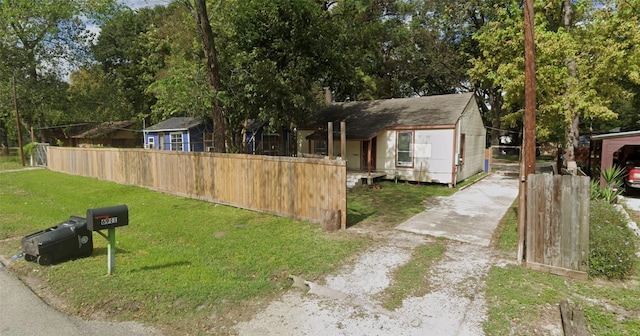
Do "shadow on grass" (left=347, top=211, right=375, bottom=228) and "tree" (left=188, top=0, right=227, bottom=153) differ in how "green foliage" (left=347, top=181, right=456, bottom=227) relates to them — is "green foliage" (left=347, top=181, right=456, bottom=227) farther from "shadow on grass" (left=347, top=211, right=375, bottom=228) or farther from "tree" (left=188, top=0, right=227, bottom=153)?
"tree" (left=188, top=0, right=227, bottom=153)

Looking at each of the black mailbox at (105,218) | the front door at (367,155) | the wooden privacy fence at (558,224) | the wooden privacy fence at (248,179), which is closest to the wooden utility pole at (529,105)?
the wooden privacy fence at (558,224)

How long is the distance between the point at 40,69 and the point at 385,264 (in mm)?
36800

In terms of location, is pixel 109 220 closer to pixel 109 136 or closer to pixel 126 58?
pixel 126 58

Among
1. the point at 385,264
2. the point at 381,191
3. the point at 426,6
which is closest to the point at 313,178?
the point at 385,264

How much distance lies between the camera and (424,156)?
14.9m

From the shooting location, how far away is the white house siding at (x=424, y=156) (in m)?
14.3

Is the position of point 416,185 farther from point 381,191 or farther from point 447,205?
point 447,205

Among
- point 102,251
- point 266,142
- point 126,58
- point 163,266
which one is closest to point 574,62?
point 163,266

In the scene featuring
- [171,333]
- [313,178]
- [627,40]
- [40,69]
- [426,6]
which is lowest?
[171,333]

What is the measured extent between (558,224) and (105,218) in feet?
21.1

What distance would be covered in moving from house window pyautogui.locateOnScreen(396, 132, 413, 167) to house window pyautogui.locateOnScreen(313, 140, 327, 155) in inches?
169

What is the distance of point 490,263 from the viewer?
5445mm

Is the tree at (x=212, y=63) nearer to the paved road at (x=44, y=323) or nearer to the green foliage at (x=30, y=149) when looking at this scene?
the paved road at (x=44, y=323)

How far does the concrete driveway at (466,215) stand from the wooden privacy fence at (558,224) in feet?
4.76
